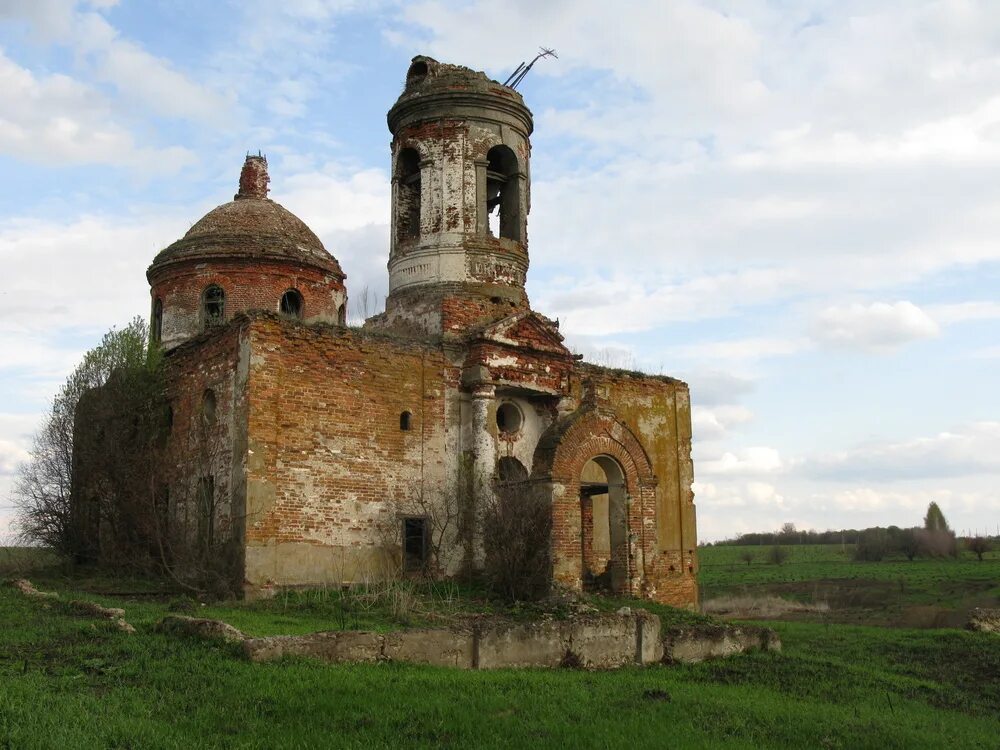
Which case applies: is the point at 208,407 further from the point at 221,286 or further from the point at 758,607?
the point at 758,607

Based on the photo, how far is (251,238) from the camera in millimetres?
21641

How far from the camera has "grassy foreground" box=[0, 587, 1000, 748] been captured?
276 inches

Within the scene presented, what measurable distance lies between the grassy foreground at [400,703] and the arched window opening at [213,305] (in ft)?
34.0

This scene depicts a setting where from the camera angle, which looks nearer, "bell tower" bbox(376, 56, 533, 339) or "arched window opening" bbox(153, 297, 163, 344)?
"bell tower" bbox(376, 56, 533, 339)

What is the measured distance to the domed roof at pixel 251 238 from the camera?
2153 cm

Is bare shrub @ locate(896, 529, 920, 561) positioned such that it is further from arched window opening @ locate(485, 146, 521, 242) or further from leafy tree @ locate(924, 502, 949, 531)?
arched window opening @ locate(485, 146, 521, 242)

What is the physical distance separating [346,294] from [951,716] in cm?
1656

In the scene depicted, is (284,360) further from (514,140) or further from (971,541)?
(971,541)

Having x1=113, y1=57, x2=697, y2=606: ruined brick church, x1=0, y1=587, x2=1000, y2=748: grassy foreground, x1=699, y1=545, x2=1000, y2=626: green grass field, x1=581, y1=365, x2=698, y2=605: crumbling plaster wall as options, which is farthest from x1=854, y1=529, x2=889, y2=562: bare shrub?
x1=0, y1=587, x2=1000, y2=748: grassy foreground

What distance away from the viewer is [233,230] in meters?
21.9

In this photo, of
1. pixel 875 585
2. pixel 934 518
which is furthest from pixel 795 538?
pixel 875 585

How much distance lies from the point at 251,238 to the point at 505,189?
20.3 feet

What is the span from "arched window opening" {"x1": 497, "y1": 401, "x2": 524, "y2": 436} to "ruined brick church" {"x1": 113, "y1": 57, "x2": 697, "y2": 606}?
46 mm

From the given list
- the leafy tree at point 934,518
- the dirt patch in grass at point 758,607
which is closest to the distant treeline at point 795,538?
the leafy tree at point 934,518
